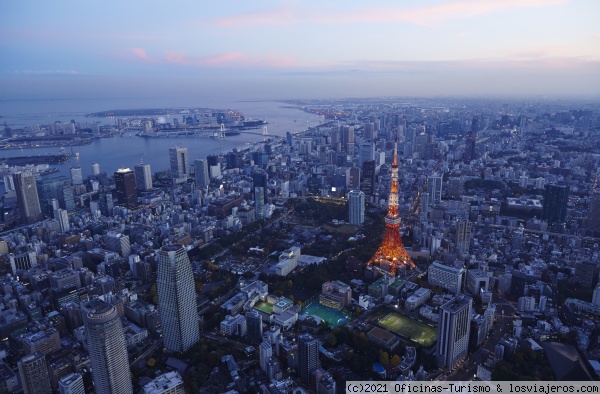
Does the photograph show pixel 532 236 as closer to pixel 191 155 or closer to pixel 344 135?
pixel 344 135

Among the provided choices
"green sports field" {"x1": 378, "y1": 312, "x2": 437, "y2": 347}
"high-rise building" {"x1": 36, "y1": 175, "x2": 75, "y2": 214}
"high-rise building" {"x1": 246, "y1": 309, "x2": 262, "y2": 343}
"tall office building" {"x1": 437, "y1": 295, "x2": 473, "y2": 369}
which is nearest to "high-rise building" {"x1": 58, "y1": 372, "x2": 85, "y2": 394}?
"high-rise building" {"x1": 246, "y1": 309, "x2": 262, "y2": 343}

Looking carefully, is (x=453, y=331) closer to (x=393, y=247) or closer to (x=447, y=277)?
(x=447, y=277)

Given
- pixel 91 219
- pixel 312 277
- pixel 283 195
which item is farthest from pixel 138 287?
pixel 283 195

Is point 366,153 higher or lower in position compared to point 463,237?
higher

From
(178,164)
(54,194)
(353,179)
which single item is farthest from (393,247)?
(54,194)

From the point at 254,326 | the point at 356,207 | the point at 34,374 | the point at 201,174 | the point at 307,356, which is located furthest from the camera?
the point at 201,174
